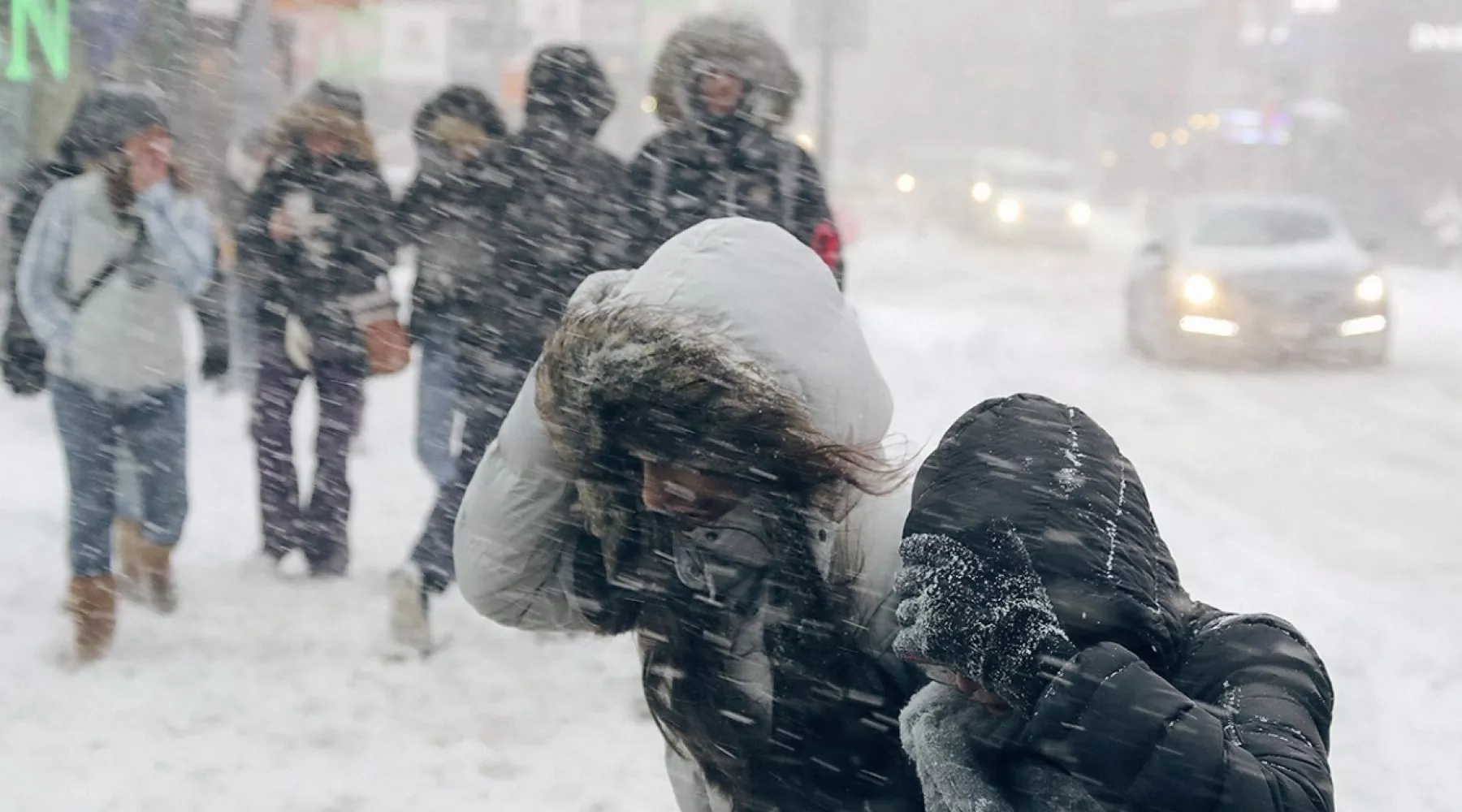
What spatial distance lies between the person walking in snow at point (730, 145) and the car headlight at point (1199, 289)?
31.3ft

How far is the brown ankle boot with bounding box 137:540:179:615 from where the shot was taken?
18.0ft

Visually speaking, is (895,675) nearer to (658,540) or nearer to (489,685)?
(658,540)

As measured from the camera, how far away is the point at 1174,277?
45.2ft

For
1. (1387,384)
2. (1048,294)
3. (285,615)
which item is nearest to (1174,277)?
(1387,384)

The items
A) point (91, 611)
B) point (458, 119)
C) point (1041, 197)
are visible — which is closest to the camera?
point (91, 611)

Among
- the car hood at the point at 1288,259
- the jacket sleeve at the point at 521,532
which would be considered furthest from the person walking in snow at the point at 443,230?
the car hood at the point at 1288,259

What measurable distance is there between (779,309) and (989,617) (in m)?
0.49

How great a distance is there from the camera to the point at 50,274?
4883mm

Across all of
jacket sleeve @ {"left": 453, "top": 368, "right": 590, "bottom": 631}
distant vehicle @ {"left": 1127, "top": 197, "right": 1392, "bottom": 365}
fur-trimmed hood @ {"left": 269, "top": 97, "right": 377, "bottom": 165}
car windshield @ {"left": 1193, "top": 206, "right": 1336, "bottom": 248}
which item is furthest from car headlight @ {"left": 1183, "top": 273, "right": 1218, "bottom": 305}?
jacket sleeve @ {"left": 453, "top": 368, "right": 590, "bottom": 631}

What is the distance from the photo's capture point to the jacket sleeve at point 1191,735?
4.28 feet

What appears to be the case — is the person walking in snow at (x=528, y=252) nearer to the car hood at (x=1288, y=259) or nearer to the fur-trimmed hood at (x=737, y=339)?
the fur-trimmed hood at (x=737, y=339)

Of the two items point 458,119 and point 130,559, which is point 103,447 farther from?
point 458,119

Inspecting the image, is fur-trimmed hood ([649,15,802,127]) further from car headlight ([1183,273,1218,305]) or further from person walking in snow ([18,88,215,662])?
car headlight ([1183,273,1218,305])

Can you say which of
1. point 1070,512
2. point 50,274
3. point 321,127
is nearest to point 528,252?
point 321,127
